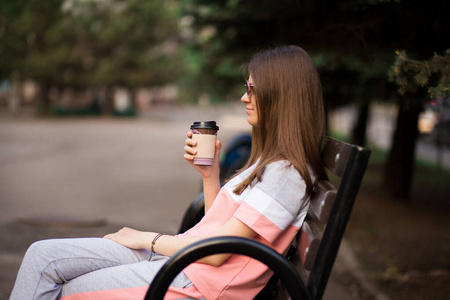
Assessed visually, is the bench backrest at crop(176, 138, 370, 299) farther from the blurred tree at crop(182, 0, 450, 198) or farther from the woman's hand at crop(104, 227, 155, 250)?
the blurred tree at crop(182, 0, 450, 198)

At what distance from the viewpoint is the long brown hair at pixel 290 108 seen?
1.93 m

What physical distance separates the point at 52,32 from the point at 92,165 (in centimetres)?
2232

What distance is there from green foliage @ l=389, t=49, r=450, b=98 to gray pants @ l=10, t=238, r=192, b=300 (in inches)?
54.0

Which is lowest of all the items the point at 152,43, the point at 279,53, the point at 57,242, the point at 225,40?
the point at 57,242

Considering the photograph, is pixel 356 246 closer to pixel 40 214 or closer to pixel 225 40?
pixel 225 40

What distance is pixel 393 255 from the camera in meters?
5.10

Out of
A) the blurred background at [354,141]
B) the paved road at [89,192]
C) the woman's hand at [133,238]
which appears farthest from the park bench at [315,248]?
the paved road at [89,192]

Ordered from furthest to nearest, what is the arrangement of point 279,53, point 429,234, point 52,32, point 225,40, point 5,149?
point 52,32, point 5,149, point 429,234, point 225,40, point 279,53

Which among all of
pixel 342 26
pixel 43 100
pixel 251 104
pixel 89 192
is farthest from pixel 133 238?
pixel 43 100

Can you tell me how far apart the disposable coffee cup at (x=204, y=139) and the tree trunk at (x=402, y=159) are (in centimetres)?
543

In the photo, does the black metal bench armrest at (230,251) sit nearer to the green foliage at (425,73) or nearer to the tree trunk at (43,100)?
the green foliage at (425,73)

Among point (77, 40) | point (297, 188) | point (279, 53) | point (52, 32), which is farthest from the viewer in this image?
point (77, 40)

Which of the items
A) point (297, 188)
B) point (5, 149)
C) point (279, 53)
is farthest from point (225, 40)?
point (5, 149)

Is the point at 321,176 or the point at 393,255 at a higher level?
the point at 321,176
